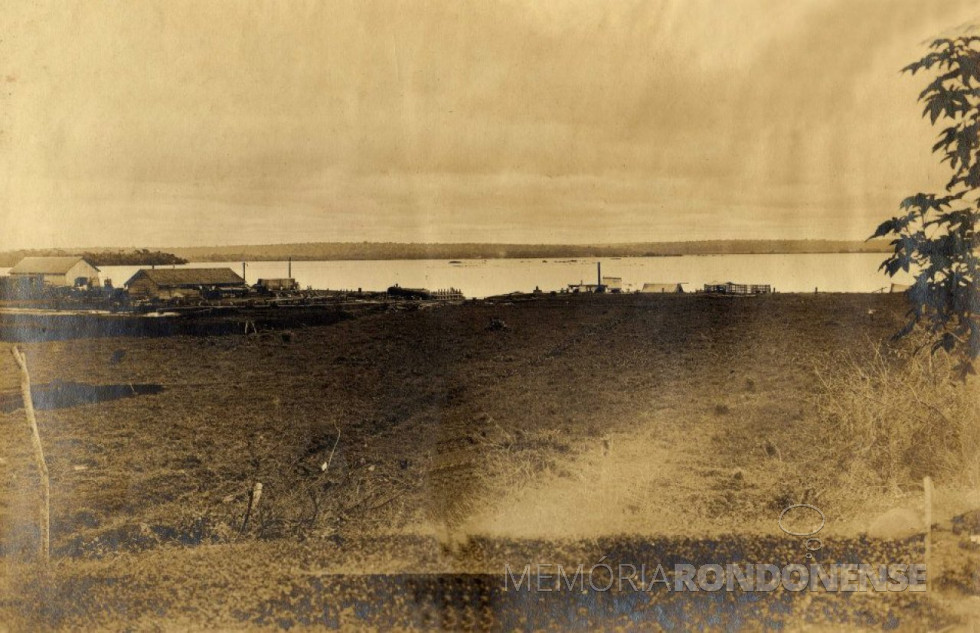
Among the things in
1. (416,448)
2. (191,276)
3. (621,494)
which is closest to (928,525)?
(621,494)

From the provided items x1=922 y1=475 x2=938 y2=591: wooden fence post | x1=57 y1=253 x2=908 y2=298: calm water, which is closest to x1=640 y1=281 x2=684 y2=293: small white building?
x1=57 y1=253 x2=908 y2=298: calm water

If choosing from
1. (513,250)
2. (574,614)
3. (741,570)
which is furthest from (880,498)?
(513,250)

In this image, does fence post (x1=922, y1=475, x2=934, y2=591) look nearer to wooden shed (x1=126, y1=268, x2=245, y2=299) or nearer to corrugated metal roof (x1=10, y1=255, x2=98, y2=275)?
wooden shed (x1=126, y1=268, x2=245, y2=299)

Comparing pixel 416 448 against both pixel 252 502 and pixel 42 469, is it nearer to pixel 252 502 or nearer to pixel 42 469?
pixel 252 502

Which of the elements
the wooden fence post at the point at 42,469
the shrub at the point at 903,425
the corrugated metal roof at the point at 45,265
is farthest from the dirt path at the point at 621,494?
the corrugated metal roof at the point at 45,265

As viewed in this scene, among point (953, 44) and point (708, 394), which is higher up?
point (953, 44)

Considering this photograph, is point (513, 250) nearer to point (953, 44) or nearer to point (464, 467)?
point (464, 467)
